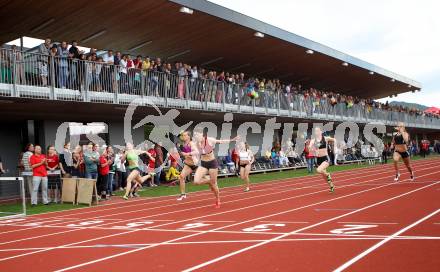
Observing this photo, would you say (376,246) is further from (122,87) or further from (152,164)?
(152,164)

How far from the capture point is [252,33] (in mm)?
25016

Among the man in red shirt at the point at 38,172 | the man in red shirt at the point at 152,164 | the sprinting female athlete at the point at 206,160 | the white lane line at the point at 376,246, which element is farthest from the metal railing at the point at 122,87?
the white lane line at the point at 376,246

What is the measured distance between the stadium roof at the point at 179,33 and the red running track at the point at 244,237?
364 inches

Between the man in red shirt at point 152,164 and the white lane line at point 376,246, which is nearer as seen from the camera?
the white lane line at point 376,246

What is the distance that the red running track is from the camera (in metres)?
5.96

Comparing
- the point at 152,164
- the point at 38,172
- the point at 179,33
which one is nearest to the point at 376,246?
the point at 38,172

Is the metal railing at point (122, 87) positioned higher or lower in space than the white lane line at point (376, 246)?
higher

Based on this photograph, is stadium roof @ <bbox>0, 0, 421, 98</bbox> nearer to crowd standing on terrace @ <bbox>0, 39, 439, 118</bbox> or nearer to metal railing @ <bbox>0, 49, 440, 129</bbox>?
crowd standing on terrace @ <bbox>0, 39, 439, 118</bbox>

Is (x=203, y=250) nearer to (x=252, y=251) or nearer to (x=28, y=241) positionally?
(x=252, y=251)

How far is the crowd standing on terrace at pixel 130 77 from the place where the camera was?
16.1 meters

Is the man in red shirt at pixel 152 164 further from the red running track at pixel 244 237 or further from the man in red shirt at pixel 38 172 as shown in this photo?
the red running track at pixel 244 237

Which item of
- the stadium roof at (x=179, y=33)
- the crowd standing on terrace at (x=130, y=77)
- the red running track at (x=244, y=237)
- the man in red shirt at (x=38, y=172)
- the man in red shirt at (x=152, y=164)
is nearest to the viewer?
the red running track at (x=244, y=237)

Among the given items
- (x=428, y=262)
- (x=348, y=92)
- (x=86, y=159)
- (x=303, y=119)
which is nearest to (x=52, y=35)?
(x=86, y=159)

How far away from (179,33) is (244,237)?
1719cm
